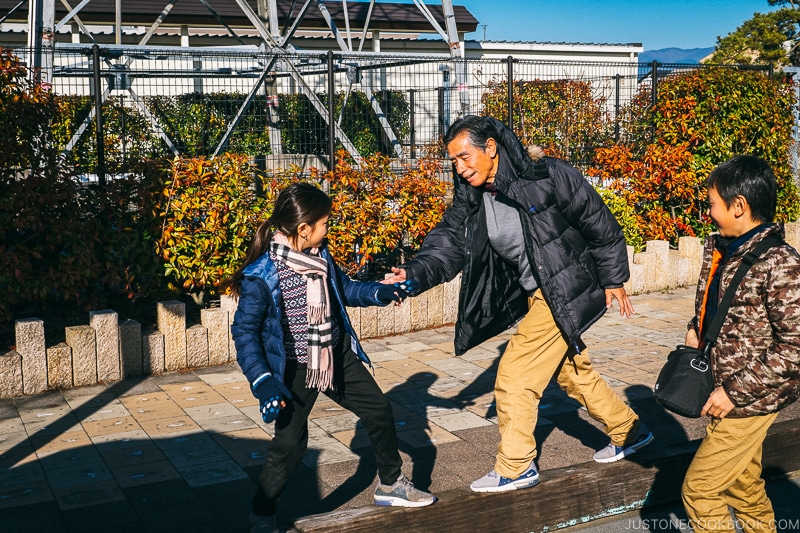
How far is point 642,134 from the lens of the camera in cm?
1220

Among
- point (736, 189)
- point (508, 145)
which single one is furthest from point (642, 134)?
point (736, 189)

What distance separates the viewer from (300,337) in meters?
4.15

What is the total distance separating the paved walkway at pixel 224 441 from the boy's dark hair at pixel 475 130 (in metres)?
1.86

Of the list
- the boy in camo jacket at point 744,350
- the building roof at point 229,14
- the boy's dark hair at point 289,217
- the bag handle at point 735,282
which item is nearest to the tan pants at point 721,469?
the boy in camo jacket at point 744,350

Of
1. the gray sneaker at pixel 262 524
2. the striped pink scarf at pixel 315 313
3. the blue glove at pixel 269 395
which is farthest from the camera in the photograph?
the striped pink scarf at pixel 315 313

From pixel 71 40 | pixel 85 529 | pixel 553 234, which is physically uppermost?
pixel 71 40

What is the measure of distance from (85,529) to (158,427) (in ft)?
5.25

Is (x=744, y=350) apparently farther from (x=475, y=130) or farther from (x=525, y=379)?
(x=475, y=130)

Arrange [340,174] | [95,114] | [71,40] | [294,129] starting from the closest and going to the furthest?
1. [95,114]
2. [340,174]
3. [294,129]
4. [71,40]

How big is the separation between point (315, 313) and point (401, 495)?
940mm

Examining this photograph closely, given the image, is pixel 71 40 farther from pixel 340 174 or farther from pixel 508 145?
pixel 508 145

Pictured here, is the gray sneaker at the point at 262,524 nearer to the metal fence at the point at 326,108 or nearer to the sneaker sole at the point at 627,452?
the sneaker sole at the point at 627,452

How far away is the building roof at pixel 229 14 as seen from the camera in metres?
21.0

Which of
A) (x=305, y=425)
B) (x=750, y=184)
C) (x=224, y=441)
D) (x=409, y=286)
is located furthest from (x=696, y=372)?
(x=224, y=441)
